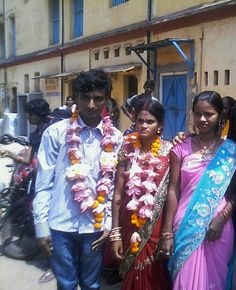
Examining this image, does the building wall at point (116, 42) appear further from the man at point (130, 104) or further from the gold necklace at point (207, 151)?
the gold necklace at point (207, 151)

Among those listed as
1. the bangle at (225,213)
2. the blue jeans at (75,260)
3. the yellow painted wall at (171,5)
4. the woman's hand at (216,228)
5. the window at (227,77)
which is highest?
the yellow painted wall at (171,5)

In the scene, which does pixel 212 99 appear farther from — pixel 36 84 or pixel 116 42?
pixel 36 84

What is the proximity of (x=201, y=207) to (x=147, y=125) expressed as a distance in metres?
0.61

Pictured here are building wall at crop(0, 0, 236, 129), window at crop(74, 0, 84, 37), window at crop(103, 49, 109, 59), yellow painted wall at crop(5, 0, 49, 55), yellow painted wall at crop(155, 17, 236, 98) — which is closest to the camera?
yellow painted wall at crop(155, 17, 236, 98)

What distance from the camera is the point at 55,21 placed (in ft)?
52.6

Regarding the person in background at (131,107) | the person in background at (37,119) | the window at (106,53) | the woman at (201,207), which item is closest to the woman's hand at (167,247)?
the woman at (201,207)

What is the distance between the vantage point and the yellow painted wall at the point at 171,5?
8.59m

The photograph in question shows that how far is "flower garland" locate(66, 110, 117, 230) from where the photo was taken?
2402 mm

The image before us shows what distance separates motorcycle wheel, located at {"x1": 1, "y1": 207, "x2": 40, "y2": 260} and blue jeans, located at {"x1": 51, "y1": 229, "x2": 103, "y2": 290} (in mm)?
1892

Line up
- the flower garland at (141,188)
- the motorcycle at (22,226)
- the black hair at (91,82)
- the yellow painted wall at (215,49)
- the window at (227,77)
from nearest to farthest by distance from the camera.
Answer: the black hair at (91,82) < the flower garland at (141,188) < the motorcycle at (22,226) < the yellow painted wall at (215,49) < the window at (227,77)

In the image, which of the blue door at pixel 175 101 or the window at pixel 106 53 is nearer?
the blue door at pixel 175 101

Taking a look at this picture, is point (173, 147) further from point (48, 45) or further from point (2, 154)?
point (48, 45)

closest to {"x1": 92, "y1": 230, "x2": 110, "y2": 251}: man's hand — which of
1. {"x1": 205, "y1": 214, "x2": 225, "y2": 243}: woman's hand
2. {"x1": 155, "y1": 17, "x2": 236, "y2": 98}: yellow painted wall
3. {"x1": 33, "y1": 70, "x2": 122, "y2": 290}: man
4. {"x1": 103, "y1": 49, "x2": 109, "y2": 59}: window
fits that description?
{"x1": 33, "y1": 70, "x2": 122, "y2": 290}: man

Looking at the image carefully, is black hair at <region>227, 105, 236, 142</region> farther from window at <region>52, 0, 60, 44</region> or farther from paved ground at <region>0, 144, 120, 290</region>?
window at <region>52, 0, 60, 44</region>
